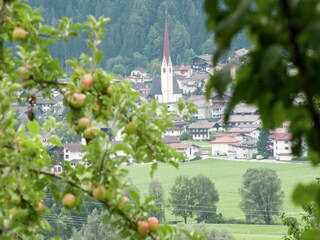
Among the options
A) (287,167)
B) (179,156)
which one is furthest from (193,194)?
(179,156)

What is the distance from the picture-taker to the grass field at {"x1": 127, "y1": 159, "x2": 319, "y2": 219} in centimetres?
3538

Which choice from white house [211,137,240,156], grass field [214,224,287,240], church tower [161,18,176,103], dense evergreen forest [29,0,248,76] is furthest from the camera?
dense evergreen forest [29,0,248,76]

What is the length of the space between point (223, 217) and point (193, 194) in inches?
158

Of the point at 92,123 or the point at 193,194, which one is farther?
the point at 193,194

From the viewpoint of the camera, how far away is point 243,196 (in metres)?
34.7

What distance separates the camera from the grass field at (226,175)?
116ft

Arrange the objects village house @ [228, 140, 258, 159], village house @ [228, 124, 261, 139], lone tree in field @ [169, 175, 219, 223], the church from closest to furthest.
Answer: lone tree in field @ [169, 175, 219, 223] < village house @ [228, 140, 258, 159] < village house @ [228, 124, 261, 139] < the church

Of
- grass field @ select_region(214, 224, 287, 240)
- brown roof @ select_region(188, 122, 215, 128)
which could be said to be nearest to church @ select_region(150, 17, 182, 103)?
brown roof @ select_region(188, 122, 215, 128)

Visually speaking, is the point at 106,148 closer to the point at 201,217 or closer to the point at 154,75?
the point at 201,217

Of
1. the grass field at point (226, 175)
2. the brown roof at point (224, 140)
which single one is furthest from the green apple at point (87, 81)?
the brown roof at point (224, 140)

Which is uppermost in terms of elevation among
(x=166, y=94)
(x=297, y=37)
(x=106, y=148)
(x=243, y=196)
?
(x=166, y=94)

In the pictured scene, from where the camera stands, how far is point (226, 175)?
40938mm

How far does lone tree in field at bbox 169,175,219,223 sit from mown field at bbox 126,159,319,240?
49 cm

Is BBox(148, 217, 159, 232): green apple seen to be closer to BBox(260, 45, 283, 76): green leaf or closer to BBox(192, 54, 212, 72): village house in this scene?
BBox(260, 45, 283, 76): green leaf
